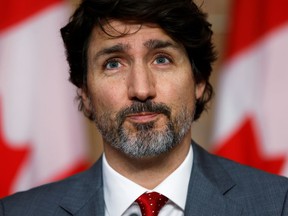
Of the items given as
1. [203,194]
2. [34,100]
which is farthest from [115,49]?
[34,100]

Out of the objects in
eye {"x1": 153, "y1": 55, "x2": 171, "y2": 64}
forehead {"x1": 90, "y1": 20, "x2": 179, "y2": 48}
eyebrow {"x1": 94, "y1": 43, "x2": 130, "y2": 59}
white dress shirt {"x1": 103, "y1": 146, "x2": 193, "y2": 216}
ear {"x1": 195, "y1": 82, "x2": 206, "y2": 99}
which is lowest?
white dress shirt {"x1": 103, "y1": 146, "x2": 193, "y2": 216}

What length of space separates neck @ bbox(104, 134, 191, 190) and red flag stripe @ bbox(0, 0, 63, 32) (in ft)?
2.67

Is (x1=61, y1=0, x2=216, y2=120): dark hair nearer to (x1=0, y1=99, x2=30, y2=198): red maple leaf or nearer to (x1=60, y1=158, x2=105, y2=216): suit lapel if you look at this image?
(x1=60, y1=158, x2=105, y2=216): suit lapel

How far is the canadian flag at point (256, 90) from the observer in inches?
78.9

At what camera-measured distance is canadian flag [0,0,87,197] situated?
2.06 metres

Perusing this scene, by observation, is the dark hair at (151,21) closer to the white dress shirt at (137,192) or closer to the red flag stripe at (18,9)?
the white dress shirt at (137,192)

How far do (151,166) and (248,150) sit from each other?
0.69 m

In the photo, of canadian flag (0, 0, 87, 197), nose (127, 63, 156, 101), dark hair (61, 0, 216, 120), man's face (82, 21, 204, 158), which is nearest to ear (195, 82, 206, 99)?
dark hair (61, 0, 216, 120)

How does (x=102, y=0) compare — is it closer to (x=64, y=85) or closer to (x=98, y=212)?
(x=98, y=212)

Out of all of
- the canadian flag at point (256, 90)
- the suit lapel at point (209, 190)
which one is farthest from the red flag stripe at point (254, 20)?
the suit lapel at point (209, 190)

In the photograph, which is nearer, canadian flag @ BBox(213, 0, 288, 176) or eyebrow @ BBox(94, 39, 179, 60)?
eyebrow @ BBox(94, 39, 179, 60)

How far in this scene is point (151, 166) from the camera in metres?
1.48

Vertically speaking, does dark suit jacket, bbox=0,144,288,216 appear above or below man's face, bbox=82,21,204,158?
below

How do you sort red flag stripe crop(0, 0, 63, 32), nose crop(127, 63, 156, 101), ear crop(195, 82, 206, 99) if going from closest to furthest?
nose crop(127, 63, 156, 101), ear crop(195, 82, 206, 99), red flag stripe crop(0, 0, 63, 32)
